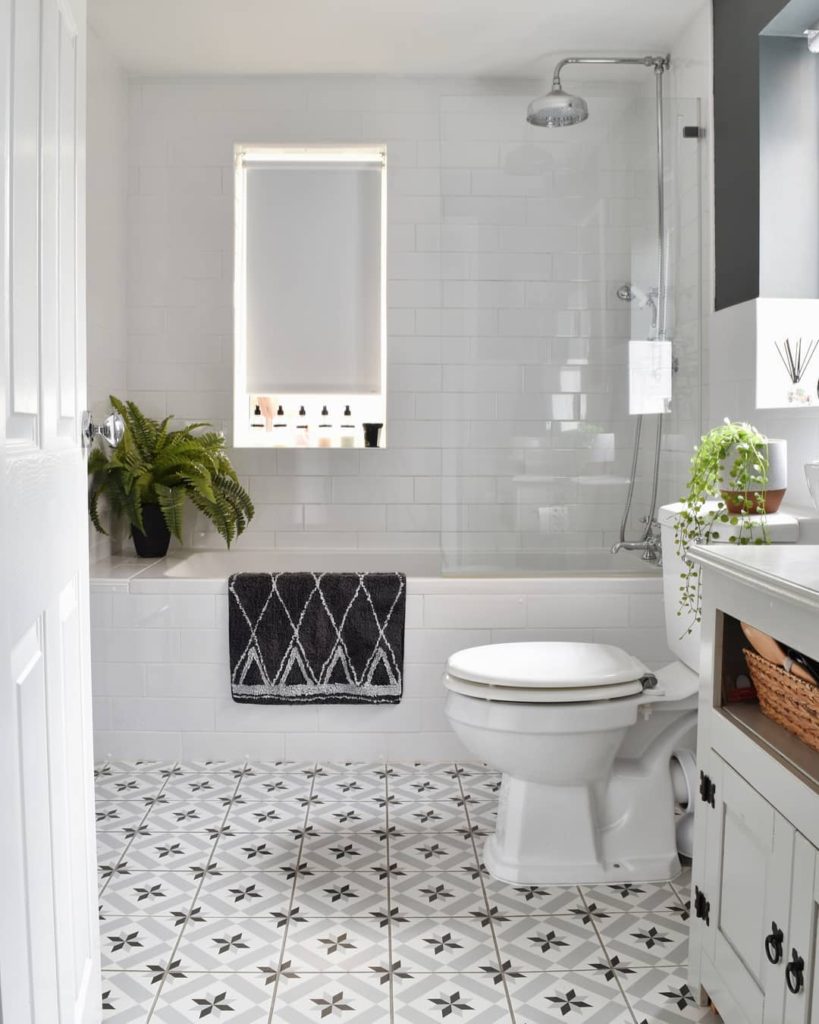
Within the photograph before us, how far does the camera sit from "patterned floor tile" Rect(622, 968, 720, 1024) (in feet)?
5.95

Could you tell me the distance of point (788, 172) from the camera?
295cm

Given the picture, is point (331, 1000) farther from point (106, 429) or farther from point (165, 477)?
point (165, 477)

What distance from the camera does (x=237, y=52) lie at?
12.5ft

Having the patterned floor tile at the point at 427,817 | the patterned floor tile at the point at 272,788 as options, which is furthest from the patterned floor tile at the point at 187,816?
the patterned floor tile at the point at 427,817

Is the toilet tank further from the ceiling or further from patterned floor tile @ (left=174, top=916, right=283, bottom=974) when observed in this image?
the ceiling

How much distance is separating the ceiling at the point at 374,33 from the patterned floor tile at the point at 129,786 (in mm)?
2582

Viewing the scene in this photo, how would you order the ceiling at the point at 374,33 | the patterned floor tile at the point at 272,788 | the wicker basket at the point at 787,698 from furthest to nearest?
1. the ceiling at the point at 374,33
2. the patterned floor tile at the point at 272,788
3. the wicker basket at the point at 787,698

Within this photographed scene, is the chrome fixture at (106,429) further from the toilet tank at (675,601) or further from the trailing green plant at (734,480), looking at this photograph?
the toilet tank at (675,601)

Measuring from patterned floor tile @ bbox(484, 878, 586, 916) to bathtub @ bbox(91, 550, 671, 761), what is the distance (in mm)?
889

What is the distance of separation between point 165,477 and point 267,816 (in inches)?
57.9

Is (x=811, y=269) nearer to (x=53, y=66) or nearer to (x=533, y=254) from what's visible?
(x=533, y=254)

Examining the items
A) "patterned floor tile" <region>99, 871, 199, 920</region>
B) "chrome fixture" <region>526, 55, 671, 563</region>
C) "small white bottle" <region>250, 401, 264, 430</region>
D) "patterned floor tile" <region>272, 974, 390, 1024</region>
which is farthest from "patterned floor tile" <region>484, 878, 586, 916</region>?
"small white bottle" <region>250, 401, 264, 430</region>

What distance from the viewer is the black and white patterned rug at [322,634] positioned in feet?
10.4

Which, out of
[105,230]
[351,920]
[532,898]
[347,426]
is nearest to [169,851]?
[351,920]
